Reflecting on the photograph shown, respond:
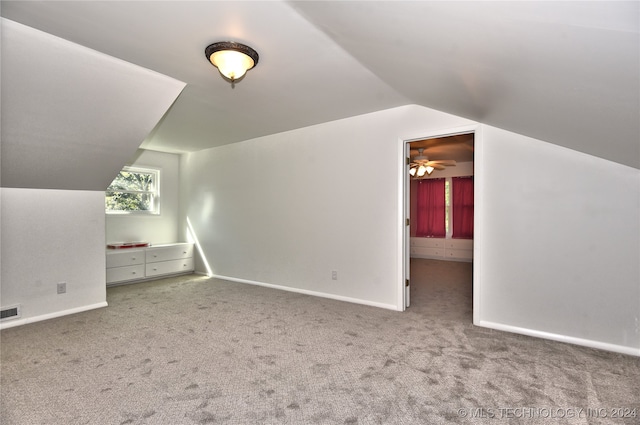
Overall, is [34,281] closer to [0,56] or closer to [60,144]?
[60,144]

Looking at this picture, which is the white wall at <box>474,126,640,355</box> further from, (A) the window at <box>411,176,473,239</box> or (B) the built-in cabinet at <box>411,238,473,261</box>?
(A) the window at <box>411,176,473,239</box>

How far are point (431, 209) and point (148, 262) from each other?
21.6 feet

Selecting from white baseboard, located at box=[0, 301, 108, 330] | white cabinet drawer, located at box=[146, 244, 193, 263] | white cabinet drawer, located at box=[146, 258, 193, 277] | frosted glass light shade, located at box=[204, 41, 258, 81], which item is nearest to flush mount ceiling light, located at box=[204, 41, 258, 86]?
frosted glass light shade, located at box=[204, 41, 258, 81]

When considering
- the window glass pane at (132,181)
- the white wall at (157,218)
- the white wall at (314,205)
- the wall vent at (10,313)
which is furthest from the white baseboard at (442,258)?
the wall vent at (10,313)

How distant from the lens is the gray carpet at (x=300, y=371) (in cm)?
183

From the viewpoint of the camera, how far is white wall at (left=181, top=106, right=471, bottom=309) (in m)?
3.81

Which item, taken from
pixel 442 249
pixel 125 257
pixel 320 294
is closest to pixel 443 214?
pixel 442 249

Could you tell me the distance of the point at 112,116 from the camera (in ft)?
9.99

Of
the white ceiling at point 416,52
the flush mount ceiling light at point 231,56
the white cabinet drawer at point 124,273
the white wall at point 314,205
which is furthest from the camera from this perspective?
the white cabinet drawer at point 124,273

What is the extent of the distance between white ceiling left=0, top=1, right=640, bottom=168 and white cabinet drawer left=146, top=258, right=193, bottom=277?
132 inches

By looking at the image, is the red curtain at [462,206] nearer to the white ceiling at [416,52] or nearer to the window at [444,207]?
the window at [444,207]

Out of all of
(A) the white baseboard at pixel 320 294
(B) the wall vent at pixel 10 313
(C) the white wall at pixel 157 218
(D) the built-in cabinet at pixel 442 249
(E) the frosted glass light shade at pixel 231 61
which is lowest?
(A) the white baseboard at pixel 320 294

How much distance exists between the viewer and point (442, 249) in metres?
7.72

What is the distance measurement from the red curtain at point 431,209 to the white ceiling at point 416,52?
5.08 m
